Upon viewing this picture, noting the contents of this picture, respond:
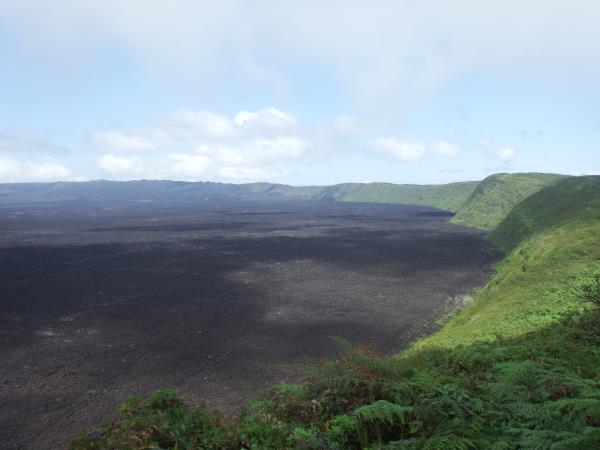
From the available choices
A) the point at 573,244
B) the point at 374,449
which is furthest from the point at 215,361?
the point at 573,244

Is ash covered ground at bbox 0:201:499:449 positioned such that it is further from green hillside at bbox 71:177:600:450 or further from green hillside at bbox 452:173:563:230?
green hillside at bbox 452:173:563:230

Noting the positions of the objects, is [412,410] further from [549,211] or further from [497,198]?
[497,198]

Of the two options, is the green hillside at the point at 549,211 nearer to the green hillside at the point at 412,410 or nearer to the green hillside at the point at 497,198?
the green hillside at the point at 497,198

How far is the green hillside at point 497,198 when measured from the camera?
110875 mm

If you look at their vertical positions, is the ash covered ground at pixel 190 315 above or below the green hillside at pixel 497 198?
below

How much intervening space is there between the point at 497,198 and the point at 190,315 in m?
116

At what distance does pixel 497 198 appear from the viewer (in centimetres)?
12275

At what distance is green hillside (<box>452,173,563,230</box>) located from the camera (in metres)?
111

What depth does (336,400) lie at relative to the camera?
813 centimetres

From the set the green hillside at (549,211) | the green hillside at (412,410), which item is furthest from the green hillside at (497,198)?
the green hillside at (412,410)

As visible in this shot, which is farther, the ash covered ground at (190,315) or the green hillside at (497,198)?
the green hillside at (497,198)

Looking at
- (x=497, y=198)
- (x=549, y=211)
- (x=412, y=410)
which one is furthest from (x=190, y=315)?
(x=497, y=198)

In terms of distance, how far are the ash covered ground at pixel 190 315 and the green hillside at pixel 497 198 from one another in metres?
47.9

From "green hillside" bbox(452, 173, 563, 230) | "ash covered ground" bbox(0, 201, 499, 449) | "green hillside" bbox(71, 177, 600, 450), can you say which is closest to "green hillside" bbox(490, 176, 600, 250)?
"ash covered ground" bbox(0, 201, 499, 449)
